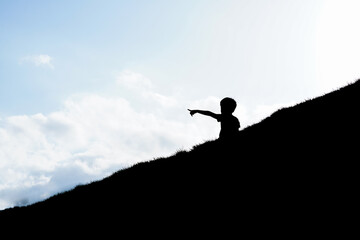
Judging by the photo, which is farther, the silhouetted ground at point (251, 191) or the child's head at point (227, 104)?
the child's head at point (227, 104)

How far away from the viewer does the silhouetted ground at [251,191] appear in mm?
3283

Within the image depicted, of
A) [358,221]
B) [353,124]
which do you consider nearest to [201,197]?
[358,221]

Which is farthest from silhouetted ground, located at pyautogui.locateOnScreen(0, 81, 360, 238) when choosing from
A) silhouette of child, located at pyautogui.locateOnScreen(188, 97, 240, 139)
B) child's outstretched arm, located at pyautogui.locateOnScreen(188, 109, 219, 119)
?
child's outstretched arm, located at pyautogui.locateOnScreen(188, 109, 219, 119)

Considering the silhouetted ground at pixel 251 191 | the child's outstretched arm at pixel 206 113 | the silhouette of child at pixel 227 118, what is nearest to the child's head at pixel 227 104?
the silhouette of child at pixel 227 118

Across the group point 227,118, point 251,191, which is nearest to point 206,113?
point 227,118

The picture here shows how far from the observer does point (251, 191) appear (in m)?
4.25

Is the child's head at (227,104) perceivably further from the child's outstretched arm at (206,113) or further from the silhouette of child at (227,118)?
the child's outstretched arm at (206,113)

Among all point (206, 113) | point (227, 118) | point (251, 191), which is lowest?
point (251, 191)

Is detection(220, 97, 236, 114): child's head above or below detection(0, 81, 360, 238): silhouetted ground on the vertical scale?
above

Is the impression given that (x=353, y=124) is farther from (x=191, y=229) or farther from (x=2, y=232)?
(x=2, y=232)

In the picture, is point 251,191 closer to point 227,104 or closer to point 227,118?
point 227,118

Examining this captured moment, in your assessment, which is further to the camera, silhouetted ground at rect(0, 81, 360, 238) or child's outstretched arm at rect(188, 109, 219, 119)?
child's outstretched arm at rect(188, 109, 219, 119)

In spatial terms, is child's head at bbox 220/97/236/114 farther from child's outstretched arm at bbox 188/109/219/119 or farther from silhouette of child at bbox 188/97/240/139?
child's outstretched arm at bbox 188/109/219/119

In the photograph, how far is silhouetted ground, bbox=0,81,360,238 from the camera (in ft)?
10.8
